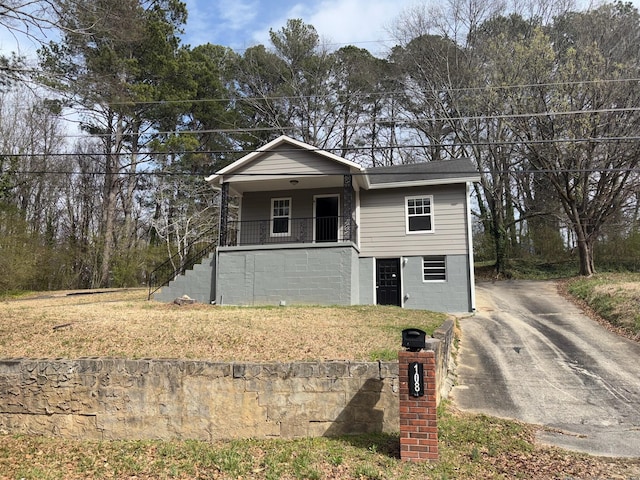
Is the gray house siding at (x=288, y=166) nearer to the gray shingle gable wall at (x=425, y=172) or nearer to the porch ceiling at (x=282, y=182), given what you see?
the porch ceiling at (x=282, y=182)

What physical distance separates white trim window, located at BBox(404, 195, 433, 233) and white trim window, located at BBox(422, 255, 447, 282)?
98 centimetres

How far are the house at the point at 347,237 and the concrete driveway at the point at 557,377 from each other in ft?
7.30

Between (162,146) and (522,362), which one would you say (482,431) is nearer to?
(522,362)

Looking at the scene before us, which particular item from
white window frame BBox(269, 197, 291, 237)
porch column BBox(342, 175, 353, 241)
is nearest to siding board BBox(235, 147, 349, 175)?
porch column BBox(342, 175, 353, 241)

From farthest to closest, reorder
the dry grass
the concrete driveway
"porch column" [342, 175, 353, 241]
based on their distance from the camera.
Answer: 1. "porch column" [342, 175, 353, 241]
2. the dry grass
3. the concrete driveway

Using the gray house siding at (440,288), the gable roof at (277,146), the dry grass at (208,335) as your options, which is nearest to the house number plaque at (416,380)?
the dry grass at (208,335)

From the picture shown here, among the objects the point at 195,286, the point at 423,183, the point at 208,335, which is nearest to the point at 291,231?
the point at 195,286

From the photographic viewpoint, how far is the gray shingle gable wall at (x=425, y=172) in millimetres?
14038

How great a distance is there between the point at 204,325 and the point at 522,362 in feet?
20.8

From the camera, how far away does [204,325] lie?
8.38 metres

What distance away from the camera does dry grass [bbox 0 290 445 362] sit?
6145 mm

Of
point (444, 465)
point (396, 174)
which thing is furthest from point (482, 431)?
point (396, 174)

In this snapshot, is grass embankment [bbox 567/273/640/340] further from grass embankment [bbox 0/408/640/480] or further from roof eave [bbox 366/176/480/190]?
grass embankment [bbox 0/408/640/480]

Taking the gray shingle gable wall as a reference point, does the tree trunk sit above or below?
below
